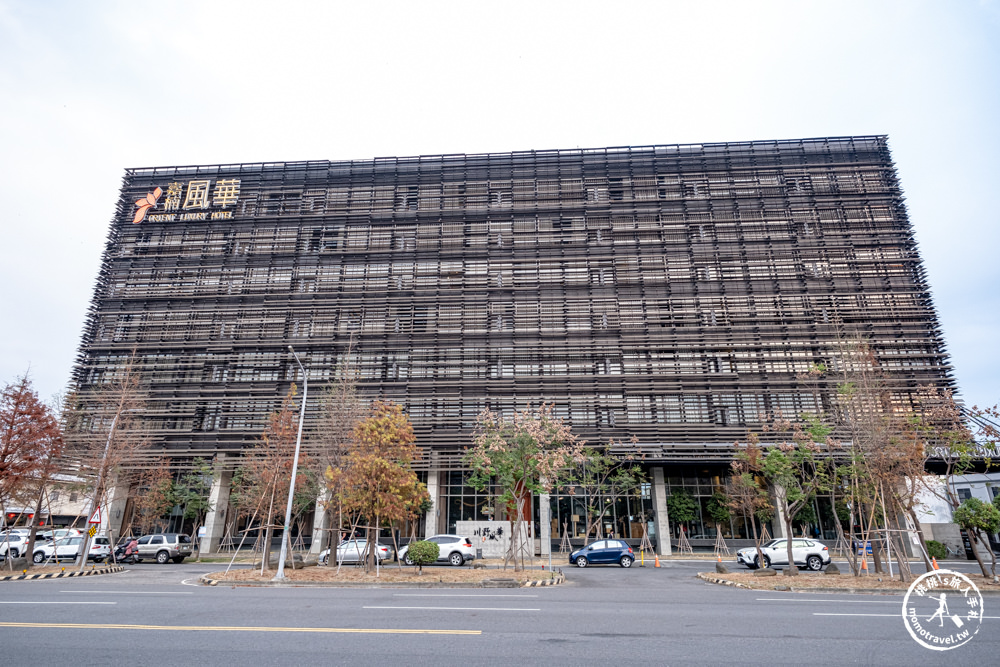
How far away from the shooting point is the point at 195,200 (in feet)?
148

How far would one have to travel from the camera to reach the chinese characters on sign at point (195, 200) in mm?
44406

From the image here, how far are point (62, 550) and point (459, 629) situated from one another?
103 ft

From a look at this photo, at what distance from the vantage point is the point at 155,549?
2916 centimetres

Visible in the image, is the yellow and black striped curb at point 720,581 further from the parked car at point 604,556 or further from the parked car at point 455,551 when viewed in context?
the parked car at point 455,551

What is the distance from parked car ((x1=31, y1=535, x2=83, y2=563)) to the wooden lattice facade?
28.0ft

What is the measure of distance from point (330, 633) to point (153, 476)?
33146mm

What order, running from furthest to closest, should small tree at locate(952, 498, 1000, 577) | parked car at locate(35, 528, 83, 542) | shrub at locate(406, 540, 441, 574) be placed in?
parked car at locate(35, 528, 83, 542)
shrub at locate(406, 540, 441, 574)
small tree at locate(952, 498, 1000, 577)

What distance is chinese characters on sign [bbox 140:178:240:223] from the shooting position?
44.4m

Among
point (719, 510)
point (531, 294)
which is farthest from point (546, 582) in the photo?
point (531, 294)

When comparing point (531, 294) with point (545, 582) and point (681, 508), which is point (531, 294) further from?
point (545, 582)

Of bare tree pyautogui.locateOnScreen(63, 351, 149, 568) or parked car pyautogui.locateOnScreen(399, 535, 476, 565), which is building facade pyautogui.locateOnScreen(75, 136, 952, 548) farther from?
parked car pyautogui.locateOnScreen(399, 535, 476, 565)

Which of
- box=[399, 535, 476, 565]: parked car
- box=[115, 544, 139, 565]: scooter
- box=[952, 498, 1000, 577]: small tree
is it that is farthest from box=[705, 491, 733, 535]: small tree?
box=[115, 544, 139, 565]: scooter

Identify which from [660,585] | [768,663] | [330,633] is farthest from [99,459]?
[768,663]

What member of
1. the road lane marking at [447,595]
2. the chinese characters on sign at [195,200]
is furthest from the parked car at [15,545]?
the road lane marking at [447,595]
